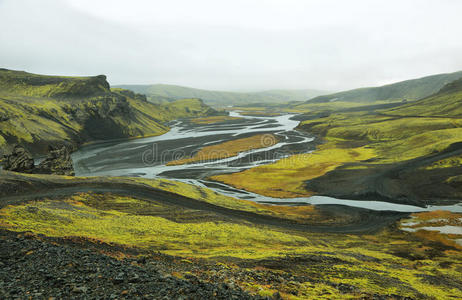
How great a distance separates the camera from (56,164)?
58.6m

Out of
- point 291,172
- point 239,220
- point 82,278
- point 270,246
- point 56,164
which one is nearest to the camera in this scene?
point 82,278

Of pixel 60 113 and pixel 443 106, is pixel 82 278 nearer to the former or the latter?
pixel 60 113

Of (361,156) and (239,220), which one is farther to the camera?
(361,156)

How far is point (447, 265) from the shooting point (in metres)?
26.5

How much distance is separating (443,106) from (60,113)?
238m

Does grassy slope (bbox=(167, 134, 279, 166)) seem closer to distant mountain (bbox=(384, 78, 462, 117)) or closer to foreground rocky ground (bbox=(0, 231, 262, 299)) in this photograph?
foreground rocky ground (bbox=(0, 231, 262, 299))

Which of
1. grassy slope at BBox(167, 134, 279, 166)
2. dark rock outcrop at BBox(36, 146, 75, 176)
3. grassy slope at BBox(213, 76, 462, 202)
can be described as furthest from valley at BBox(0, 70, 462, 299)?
dark rock outcrop at BBox(36, 146, 75, 176)

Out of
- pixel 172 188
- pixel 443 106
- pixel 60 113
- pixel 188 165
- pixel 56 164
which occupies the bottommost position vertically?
pixel 188 165

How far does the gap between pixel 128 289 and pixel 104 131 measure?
148m

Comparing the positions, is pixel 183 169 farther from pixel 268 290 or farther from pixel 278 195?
A: pixel 268 290

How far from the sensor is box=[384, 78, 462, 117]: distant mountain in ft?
474

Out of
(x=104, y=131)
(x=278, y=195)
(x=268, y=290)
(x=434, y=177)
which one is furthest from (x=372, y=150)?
(x=104, y=131)

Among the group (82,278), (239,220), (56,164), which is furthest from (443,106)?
(56,164)

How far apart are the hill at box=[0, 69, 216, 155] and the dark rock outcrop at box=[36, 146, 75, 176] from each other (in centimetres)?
3468
